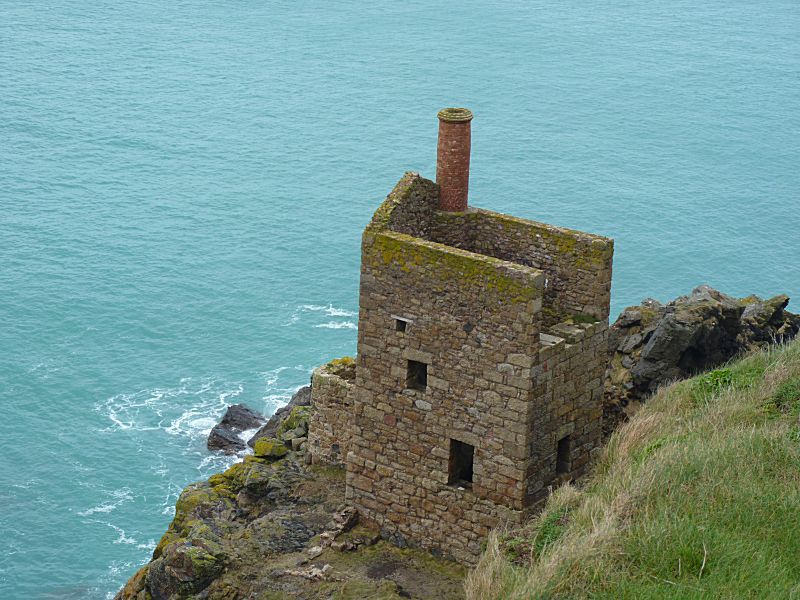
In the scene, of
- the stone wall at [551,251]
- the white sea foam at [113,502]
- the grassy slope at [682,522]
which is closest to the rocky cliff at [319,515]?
the grassy slope at [682,522]

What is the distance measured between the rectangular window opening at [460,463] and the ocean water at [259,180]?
22632mm

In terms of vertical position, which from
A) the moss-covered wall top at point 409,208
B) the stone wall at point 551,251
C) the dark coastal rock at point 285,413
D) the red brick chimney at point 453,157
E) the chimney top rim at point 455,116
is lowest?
the dark coastal rock at point 285,413

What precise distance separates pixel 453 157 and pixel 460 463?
20.5ft

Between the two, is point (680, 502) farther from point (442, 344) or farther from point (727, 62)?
point (727, 62)

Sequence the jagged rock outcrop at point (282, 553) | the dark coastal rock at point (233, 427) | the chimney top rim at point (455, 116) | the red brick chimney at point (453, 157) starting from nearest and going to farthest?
the jagged rock outcrop at point (282, 553) < the chimney top rim at point (455, 116) < the red brick chimney at point (453, 157) < the dark coastal rock at point (233, 427)

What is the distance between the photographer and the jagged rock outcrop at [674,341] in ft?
89.1

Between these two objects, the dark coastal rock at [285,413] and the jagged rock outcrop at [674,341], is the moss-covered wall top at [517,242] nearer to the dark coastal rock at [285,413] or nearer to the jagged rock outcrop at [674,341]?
the jagged rock outcrop at [674,341]

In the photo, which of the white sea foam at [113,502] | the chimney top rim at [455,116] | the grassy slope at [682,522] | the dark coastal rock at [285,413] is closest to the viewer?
the grassy slope at [682,522]

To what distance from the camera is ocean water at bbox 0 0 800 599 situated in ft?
171

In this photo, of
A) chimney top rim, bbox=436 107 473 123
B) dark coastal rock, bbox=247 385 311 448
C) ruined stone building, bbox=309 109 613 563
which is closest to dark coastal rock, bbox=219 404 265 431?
dark coastal rock, bbox=247 385 311 448

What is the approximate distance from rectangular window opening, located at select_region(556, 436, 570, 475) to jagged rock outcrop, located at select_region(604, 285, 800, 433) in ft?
11.9

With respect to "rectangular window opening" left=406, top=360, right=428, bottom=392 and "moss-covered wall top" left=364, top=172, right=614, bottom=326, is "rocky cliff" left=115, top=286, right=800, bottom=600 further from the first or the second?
"moss-covered wall top" left=364, top=172, right=614, bottom=326

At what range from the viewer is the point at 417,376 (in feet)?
74.3

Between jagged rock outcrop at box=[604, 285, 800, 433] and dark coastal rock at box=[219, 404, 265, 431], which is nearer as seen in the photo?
jagged rock outcrop at box=[604, 285, 800, 433]
